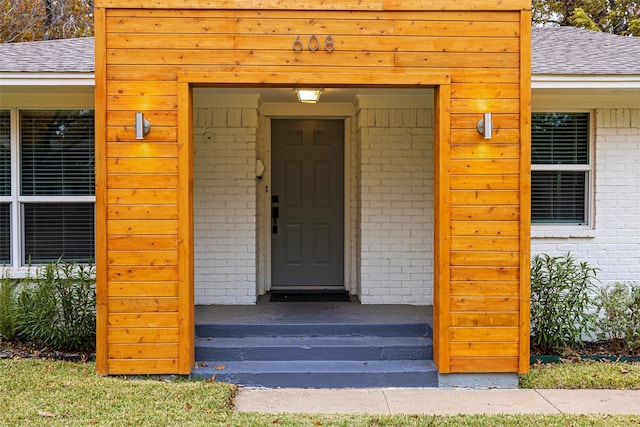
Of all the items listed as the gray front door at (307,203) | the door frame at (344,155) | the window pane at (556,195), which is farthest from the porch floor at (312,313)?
the window pane at (556,195)

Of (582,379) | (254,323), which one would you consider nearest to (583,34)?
(582,379)

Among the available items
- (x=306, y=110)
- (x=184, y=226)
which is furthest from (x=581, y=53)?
(x=184, y=226)

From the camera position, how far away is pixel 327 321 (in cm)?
589

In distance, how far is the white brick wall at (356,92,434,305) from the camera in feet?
22.5

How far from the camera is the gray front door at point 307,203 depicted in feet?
24.6

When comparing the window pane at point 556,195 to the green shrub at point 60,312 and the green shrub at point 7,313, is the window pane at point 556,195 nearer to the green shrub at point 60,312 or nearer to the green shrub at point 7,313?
the green shrub at point 60,312

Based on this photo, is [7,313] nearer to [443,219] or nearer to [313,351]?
[313,351]

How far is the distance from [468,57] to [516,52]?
40cm

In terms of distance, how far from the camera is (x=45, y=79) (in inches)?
215

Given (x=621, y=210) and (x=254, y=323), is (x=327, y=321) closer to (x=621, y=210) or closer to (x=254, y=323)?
(x=254, y=323)

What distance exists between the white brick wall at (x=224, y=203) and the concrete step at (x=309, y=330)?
1.10m

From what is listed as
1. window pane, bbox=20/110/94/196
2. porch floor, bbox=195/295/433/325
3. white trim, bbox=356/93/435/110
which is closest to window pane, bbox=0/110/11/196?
window pane, bbox=20/110/94/196

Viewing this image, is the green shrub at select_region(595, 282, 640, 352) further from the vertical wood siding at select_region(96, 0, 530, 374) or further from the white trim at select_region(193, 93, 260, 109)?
the white trim at select_region(193, 93, 260, 109)

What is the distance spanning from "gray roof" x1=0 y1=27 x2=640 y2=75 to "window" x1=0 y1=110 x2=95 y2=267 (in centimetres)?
58
